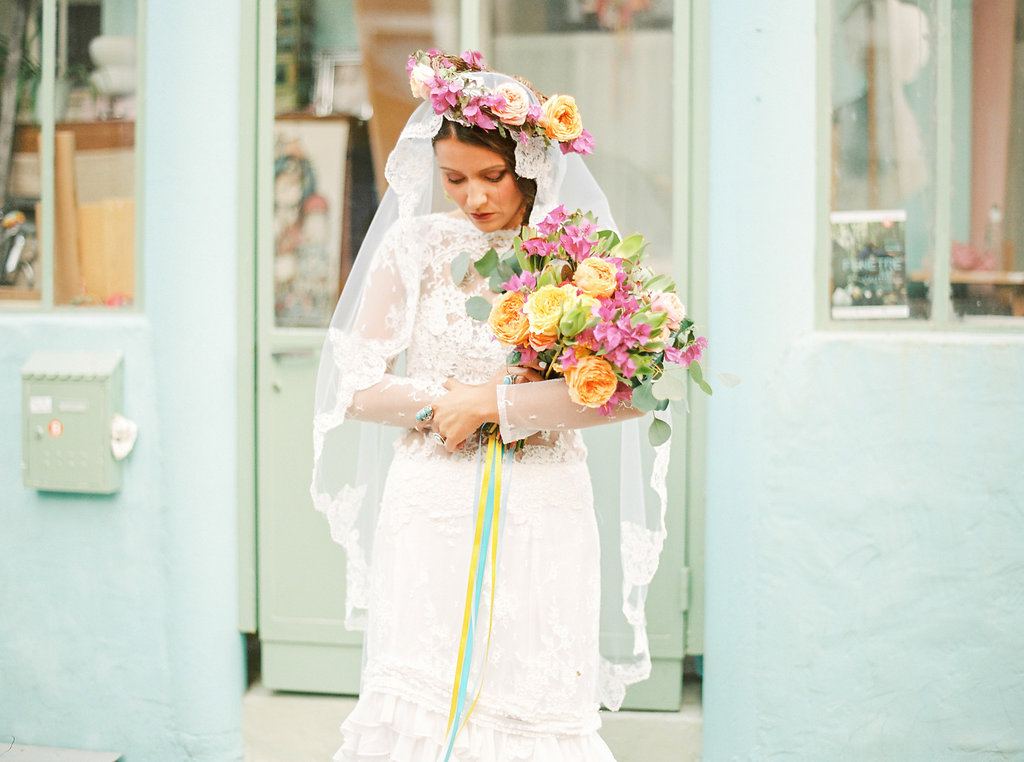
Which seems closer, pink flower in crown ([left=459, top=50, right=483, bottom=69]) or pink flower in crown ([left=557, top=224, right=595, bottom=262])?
pink flower in crown ([left=557, top=224, right=595, bottom=262])

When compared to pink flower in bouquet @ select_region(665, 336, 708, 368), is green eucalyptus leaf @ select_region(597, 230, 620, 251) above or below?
above

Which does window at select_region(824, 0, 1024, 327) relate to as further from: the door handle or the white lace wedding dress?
the door handle

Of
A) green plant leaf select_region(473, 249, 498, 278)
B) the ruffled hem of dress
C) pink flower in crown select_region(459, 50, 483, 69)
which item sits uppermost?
pink flower in crown select_region(459, 50, 483, 69)

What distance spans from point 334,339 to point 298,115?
56.7 inches

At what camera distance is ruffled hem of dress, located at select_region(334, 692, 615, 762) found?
2.39 metres

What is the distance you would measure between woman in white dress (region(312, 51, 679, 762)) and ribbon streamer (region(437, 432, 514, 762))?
0.04 m

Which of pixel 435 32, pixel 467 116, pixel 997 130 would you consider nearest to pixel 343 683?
pixel 467 116

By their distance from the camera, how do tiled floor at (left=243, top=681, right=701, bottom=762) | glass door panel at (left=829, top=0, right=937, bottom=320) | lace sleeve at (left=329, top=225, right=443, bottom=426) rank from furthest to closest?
tiled floor at (left=243, top=681, right=701, bottom=762) < glass door panel at (left=829, top=0, right=937, bottom=320) < lace sleeve at (left=329, top=225, right=443, bottom=426)

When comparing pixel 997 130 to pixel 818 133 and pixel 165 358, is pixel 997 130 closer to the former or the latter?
pixel 818 133

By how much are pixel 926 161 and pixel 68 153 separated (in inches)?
125

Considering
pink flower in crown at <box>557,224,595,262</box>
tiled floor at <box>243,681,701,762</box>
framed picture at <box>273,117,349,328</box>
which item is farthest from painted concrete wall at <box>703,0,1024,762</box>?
framed picture at <box>273,117,349,328</box>

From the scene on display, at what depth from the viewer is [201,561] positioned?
11.3 ft

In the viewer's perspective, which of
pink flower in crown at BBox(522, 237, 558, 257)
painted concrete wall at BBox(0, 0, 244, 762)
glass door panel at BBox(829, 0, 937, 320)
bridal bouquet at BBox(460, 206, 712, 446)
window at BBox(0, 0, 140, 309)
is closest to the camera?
bridal bouquet at BBox(460, 206, 712, 446)

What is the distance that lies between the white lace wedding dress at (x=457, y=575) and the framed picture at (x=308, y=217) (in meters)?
1.18
